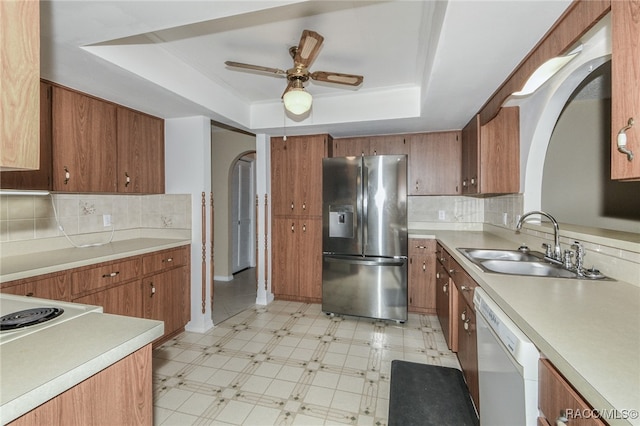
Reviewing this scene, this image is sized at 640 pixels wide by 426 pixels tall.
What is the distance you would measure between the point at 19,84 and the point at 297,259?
3165 mm

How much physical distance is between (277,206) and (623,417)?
11.4ft

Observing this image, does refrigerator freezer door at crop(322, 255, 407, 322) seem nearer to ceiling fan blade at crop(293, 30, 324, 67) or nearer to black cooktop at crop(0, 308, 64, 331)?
ceiling fan blade at crop(293, 30, 324, 67)

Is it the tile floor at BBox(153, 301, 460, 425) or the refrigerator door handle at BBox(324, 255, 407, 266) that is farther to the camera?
the refrigerator door handle at BBox(324, 255, 407, 266)

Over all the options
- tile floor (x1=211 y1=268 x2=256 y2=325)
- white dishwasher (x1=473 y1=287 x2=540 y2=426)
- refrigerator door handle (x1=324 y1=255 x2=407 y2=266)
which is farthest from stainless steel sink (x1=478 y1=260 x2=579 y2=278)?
tile floor (x1=211 y1=268 x2=256 y2=325)

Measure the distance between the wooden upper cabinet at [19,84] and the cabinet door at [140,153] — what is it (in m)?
2.08

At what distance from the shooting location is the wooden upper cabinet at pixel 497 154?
2.54 metres

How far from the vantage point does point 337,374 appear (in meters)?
2.24

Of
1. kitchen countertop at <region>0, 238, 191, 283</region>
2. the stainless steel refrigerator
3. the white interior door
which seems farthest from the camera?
the white interior door

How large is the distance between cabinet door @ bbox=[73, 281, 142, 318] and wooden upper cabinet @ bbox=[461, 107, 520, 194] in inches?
124

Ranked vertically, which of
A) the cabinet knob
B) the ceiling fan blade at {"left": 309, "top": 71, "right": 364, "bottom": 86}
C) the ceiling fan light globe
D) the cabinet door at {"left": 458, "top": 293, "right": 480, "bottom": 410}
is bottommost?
the cabinet door at {"left": 458, "top": 293, "right": 480, "bottom": 410}

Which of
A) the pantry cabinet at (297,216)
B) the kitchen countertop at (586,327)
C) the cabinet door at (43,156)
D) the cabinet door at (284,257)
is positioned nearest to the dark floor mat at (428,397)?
the kitchen countertop at (586,327)

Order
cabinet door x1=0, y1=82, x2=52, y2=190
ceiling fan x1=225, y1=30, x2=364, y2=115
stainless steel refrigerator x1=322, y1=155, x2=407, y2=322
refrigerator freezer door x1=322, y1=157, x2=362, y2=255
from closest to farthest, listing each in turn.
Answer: ceiling fan x1=225, y1=30, x2=364, y2=115 < cabinet door x1=0, y1=82, x2=52, y2=190 < stainless steel refrigerator x1=322, y1=155, x2=407, y2=322 < refrigerator freezer door x1=322, y1=157, x2=362, y2=255

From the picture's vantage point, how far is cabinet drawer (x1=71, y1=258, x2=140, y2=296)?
199 cm

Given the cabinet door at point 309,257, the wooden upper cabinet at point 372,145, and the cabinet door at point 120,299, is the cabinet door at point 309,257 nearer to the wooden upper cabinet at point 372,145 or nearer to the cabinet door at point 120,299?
the wooden upper cabinet at point 372,145
